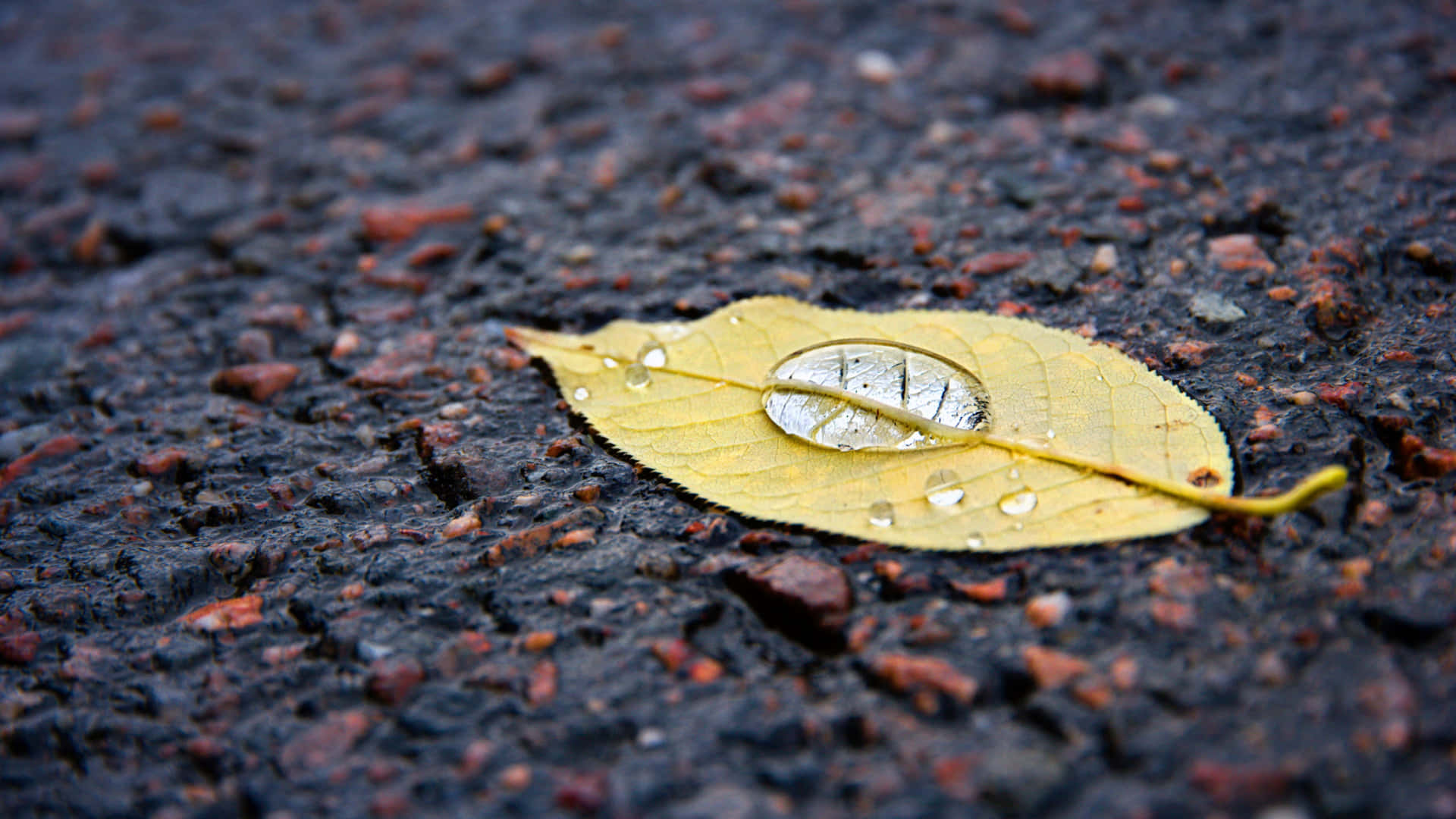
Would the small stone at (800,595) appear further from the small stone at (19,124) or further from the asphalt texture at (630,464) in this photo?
the small stone at (19,124)

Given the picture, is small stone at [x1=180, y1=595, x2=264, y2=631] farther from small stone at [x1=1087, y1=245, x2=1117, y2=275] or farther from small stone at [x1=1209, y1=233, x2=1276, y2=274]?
small stone at [x1=1209, y1=233, x2=1276, y2=274]

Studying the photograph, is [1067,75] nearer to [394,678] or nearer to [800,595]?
[800,595]

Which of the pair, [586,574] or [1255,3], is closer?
[586,574]

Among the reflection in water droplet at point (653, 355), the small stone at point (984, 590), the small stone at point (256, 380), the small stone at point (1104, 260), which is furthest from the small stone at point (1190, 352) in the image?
the small stone at point (256, 380)

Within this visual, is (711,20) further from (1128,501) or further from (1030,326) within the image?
(1128,501)

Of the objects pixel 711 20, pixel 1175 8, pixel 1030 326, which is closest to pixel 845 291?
pixel 1030 326
